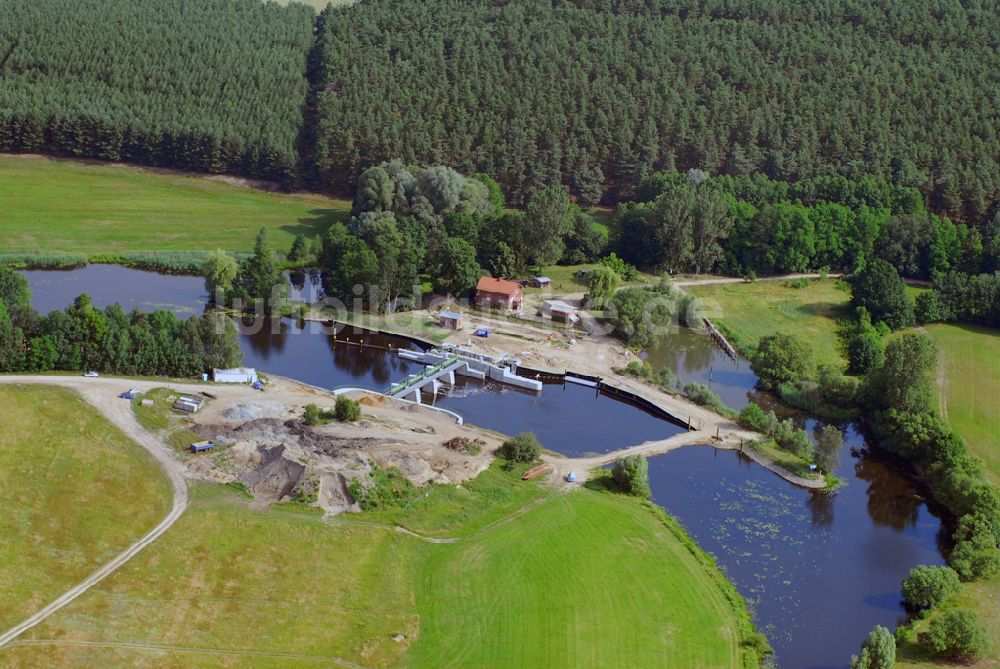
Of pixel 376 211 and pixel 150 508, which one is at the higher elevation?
pixel 376 211

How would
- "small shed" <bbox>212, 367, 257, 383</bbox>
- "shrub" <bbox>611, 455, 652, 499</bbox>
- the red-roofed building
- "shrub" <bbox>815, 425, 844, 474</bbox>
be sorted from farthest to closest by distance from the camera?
the red-roofed building
"small shed" <bbox>212, 367, 257, 383</bbox>
"shrub" <bbox>815, 425, 844, 474</bbox>
"shrub" <bbox>611, 455, 652, 499</bbox>

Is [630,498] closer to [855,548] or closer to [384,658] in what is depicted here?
[855,548]

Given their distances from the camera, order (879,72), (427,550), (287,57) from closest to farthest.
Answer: (427,550), (879,72), (287,57)

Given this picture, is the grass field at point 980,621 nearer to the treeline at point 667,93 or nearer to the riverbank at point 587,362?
the riverbank at point 587,362

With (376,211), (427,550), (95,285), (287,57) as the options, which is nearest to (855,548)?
(427,550)

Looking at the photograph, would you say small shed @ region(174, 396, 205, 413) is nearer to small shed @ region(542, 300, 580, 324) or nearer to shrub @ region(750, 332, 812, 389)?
small shed @ region(542, 300, 580, 324)

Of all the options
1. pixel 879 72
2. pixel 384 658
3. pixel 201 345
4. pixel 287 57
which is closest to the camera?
pixel 384 658

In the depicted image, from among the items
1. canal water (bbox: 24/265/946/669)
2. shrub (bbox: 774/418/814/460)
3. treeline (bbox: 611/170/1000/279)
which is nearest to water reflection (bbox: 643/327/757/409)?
canal water (bbox: 24/265/946/669)

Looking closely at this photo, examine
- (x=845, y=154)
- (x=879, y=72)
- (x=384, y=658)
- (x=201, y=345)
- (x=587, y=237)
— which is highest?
(x=879, y=72)
